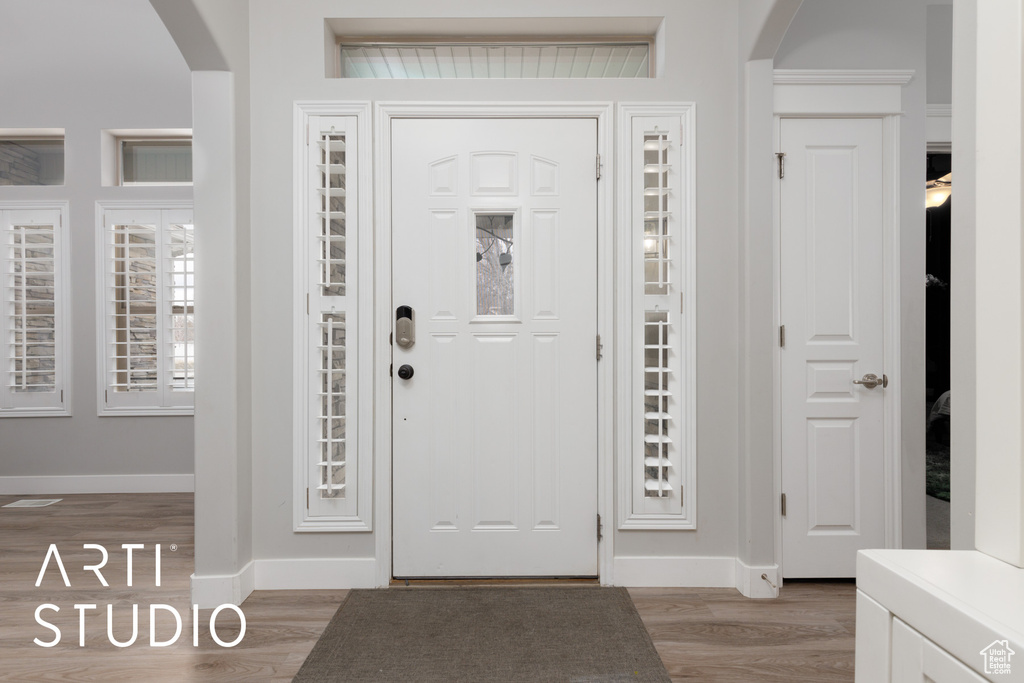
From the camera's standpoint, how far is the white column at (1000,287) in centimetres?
79

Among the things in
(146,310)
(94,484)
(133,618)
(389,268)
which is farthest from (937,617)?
(94,484)

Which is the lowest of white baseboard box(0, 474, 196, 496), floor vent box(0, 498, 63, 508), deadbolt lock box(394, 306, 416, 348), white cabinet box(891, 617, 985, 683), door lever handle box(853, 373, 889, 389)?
floor vent box(0, 498, 63, 508)

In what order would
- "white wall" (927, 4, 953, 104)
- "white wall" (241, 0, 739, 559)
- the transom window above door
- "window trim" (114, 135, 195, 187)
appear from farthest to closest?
"window trim" (114, 135, 195, 187)
"white wall" (927, 4, 953, 104)
the transom window above door
"white wall" (241, 0, 739, 559)

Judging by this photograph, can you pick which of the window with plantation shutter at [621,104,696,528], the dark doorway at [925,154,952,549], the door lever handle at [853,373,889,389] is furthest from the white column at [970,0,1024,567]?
the dark doorway at [925,154,952,549]

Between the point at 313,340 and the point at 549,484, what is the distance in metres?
1.18

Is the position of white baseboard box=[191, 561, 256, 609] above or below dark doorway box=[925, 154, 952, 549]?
below

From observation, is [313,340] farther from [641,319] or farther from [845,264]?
[845,264]

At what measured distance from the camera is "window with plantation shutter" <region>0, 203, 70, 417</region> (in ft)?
12.7

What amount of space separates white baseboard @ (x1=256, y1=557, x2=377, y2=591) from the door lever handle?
223 cm

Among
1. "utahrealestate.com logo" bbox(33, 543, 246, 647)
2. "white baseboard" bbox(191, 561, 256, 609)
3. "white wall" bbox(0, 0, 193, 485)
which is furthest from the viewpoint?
"white wall" bbox(0, 0, 193, 485)

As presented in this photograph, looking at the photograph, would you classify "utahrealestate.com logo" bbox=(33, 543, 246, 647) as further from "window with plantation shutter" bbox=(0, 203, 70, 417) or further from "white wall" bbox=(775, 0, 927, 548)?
"white wall" bbox=(775, 0, 927, 548)

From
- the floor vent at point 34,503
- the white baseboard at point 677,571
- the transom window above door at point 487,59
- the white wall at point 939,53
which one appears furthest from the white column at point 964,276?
the floor vent at point 34,503

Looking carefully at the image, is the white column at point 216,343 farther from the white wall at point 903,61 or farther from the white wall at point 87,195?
the white wall at point 903,61

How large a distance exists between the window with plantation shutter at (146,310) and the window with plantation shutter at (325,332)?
6.42 feet
